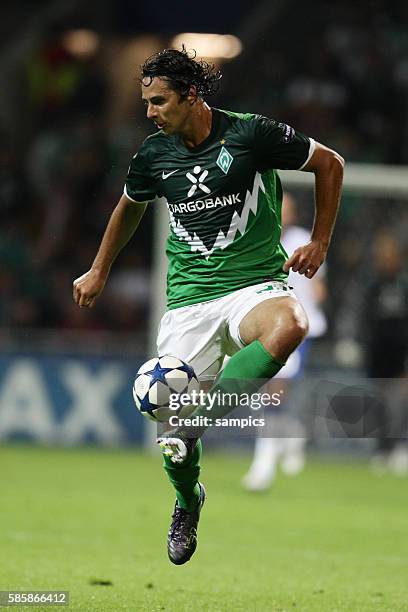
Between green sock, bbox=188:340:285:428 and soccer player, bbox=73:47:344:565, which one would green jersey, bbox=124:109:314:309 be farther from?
green sock, bbox=188:340:285:428

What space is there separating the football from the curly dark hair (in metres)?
1.16

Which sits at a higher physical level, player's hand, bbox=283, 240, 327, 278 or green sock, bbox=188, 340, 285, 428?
player's hand, bbox=283, 240, 327, 278

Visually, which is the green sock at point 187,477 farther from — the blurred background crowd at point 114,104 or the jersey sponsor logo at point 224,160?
the blurred background crowd at point 114,104

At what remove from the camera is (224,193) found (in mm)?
5891

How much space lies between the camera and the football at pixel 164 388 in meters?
5.52

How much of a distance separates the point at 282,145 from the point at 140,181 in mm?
697

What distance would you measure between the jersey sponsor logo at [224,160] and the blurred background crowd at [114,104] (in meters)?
8.88

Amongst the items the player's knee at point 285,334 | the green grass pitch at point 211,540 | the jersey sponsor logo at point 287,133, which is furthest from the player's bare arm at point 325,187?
the green grass pitch at point 211,540

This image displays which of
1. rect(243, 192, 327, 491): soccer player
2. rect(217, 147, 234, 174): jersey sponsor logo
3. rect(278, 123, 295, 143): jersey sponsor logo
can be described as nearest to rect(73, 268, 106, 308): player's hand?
rect(217, 147, 234, 174): jersey sponsor logo

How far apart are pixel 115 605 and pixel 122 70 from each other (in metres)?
13.6

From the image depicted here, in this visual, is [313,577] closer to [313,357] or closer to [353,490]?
[353,490]

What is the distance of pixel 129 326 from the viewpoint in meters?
15.6

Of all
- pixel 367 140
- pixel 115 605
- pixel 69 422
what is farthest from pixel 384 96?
pixel 115 605

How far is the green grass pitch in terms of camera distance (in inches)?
229
